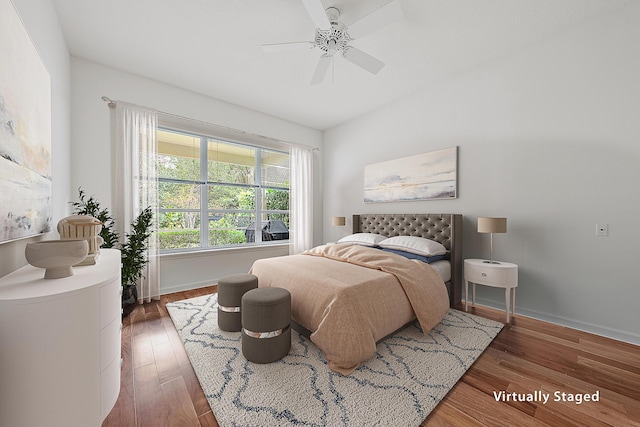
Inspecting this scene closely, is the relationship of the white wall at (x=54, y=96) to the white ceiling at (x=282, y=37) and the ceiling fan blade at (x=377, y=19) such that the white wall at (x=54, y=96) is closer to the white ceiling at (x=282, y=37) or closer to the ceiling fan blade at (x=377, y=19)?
the white ceiling at (x=282, y=37)

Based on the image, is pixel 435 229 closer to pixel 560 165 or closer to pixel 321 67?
pixel 560 165

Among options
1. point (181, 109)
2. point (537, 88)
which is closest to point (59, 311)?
point (181, 109)

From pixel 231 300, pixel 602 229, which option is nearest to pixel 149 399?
pixel 231 300

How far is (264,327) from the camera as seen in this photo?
5.92ft

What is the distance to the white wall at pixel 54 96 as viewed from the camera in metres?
1.40

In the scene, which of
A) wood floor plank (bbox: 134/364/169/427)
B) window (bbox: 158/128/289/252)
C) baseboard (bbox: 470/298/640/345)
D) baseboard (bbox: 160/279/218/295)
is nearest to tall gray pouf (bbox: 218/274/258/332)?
wood floor plank (bbox: 134/364/169/427)

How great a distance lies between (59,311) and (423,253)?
2.96m

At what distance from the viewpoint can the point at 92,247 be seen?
1.60m

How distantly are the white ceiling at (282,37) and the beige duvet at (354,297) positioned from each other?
2.19m

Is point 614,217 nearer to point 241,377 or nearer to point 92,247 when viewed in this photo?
point 241,377

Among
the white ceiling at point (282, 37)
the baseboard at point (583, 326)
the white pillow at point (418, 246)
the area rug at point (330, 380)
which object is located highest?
the white ceiling at point (282, 37)

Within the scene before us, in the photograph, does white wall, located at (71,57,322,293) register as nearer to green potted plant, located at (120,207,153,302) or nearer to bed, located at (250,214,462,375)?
green potted plant, located at (120,207,153,302)

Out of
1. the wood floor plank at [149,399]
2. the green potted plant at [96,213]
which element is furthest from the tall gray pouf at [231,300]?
the green potted plant at [96,213]

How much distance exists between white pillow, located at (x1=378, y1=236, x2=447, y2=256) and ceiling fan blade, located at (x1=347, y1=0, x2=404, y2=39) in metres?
2.24
